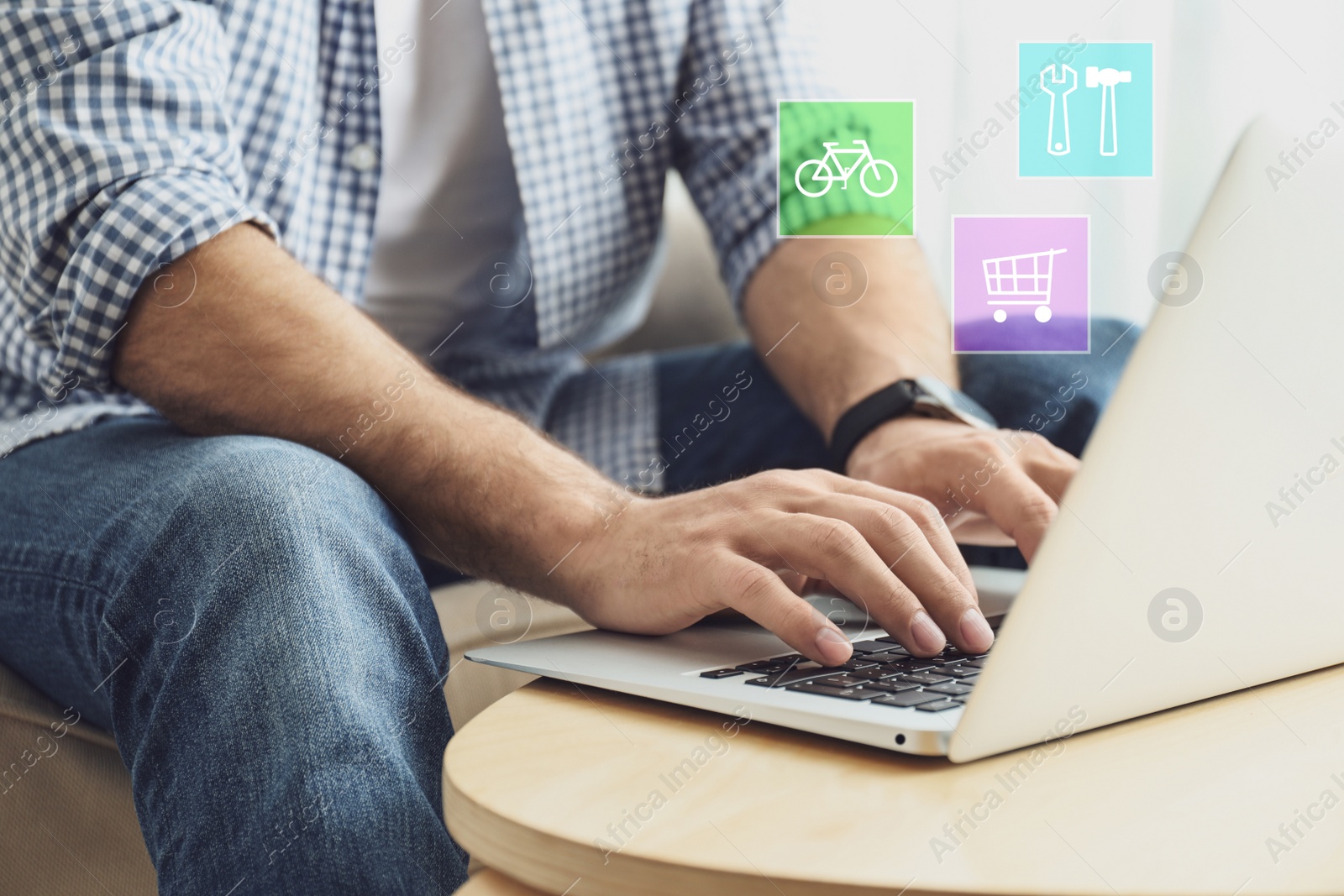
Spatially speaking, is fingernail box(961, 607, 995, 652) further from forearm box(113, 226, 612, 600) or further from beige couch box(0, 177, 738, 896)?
beige couch box(0, 177, 738, 896)

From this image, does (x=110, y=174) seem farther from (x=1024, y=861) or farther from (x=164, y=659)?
(x=1024, y=861)

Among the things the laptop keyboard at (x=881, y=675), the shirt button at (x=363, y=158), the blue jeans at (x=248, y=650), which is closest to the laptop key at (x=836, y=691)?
the laptop keyboard at (x=881, y=675)

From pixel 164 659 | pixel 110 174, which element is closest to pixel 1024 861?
pixel 164 659

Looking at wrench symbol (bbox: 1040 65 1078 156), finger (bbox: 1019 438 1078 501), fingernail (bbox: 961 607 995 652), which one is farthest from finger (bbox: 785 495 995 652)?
wrench symbol (bbox: 1040 65 1078 156)

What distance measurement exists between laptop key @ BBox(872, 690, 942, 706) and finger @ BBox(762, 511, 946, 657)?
66mm

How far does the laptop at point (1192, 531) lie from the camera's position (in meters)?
0.28

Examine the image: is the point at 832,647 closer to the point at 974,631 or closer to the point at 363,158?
the point at 974,631

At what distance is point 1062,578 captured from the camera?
0.93 feet

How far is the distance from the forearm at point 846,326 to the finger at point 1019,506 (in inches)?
9.5

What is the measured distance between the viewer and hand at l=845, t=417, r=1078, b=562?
505 millimetres

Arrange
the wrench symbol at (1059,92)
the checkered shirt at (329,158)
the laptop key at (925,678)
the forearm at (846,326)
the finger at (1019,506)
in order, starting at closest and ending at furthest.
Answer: the laptop key at (925,678), the finger at (1019,506), the checkered shirt at (329,158), the forearm at (846,326), the wrench symbol at (1059,92)

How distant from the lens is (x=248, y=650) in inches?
15.5

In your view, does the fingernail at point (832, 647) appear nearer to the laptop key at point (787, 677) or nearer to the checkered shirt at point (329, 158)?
the laptop key at point (787, 677)

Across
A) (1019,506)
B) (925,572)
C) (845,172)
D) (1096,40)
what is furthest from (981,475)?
(1096,40)
